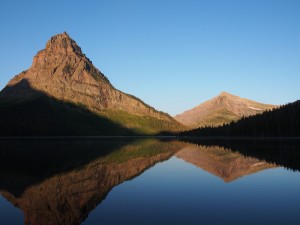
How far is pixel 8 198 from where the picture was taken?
34469 millimetres

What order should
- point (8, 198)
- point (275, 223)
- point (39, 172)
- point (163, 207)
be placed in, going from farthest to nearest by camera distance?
point (39, 172) → point (8, 198) → point (163, 207) → point (275, 223)

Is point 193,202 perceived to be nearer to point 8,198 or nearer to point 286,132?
point 8,198

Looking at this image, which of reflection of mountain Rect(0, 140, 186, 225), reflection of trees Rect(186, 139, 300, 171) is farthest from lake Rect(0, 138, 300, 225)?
reflection of trees Rect(186, 139, 300, 171)

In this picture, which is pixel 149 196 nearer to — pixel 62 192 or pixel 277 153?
pixel 62 192

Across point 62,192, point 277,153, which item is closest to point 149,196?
point 62,192

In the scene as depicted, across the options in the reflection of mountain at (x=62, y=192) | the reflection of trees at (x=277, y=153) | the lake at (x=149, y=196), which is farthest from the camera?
the reflection of trees at (x=277, y=153)

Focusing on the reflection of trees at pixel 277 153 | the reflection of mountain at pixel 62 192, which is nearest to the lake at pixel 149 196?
the reflection of mountain at pixel 62 192

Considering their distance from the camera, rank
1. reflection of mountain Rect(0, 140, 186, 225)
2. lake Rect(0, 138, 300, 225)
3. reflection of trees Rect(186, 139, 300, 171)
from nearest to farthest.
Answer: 1. lake Rect(0, 138, 300, 225)
2. reflection of mountain Rect(0, 140, 186, 225)
3. reflection of trees Rect(186, 139, 300, 171)

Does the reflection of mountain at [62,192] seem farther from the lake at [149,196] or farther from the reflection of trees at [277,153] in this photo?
the reflection of trees at [277,153]

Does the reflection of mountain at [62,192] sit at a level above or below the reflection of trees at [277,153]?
below

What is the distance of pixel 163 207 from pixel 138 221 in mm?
5373

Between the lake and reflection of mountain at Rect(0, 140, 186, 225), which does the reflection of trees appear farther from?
reflection of mountain at Rect(0, 140, 186, 225)

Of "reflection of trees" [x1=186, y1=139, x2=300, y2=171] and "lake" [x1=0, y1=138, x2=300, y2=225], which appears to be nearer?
"lake" [x1=0, y1=138, x2=300, y2=225]

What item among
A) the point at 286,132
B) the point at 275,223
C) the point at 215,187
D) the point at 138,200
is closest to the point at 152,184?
the point at 215,187
